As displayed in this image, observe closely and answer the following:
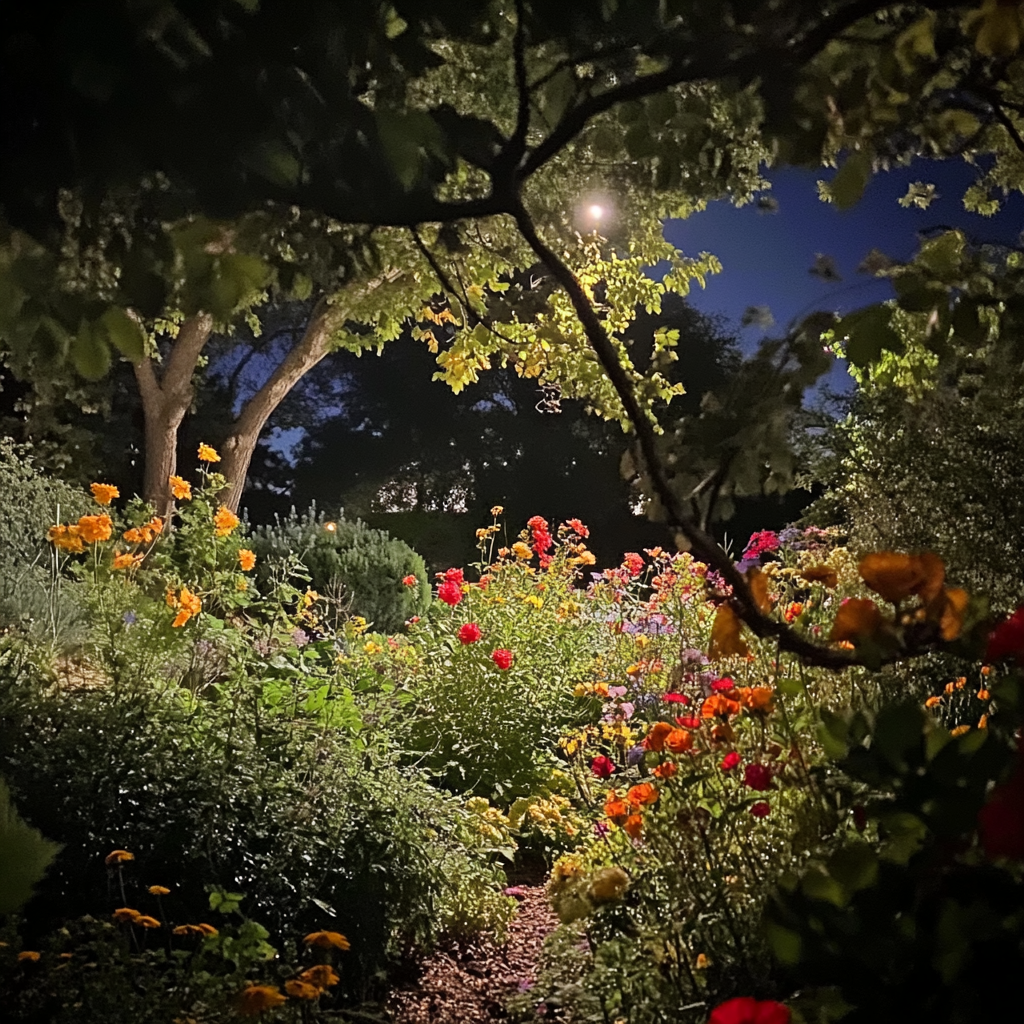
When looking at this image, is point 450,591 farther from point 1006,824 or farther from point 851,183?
point 1006,824

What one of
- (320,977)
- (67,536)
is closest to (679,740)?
(320,977)

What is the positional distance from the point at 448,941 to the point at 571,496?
1104 centimetres

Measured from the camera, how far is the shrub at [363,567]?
7.26 metres

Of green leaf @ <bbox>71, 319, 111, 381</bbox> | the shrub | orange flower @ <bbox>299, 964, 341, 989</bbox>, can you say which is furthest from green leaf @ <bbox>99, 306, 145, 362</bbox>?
the shrub

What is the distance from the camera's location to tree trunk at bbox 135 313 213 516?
7730 millimetres

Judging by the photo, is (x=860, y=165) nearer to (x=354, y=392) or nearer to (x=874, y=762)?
(x=874, y=762)

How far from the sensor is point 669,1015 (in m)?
1.52

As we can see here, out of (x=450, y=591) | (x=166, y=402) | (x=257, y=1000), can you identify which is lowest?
(x=257, y=1000)

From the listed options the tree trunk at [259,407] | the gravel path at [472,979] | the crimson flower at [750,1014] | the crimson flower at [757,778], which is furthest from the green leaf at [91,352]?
the tree trunk at [259,407]

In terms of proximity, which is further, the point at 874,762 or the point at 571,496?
the point at 571,496

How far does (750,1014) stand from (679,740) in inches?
40.5

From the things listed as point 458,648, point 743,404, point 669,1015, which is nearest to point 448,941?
point 669,1015

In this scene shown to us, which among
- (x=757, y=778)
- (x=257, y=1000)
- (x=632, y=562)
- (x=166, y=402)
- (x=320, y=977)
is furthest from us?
(x=166, y=402)

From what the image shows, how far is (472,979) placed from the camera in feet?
7.07
